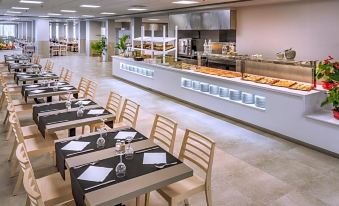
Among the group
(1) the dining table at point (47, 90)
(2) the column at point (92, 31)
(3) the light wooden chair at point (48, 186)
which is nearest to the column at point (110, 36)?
(2) the column at point (92, 31)

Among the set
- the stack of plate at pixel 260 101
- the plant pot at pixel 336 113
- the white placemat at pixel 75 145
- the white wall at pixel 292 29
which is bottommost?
the white placemat at pixel 75 145

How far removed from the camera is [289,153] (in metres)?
4.45

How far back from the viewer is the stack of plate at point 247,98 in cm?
567

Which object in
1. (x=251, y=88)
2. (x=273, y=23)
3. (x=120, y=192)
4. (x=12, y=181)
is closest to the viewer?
(x=120, y=192)

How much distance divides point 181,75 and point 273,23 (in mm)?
3227

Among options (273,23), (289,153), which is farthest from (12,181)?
(273,23)

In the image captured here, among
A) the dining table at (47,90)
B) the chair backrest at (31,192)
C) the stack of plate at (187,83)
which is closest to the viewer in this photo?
the chair backrest at (31,192)

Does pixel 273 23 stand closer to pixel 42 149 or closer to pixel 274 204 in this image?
pixel 274 204

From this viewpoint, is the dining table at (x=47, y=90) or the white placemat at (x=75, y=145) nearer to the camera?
the white placemat at (x=75, y=145)

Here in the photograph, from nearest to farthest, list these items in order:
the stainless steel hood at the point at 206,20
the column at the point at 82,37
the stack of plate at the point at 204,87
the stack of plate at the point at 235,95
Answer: the stack of plate at the point at 235,95, the stack of plate at the point at 204,87, the stainless steel hood at the point at 206,20, the column at the point at 82,37

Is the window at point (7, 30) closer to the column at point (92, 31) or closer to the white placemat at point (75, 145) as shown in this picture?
the column at point (92, 31)

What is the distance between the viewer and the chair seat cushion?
8.11ft

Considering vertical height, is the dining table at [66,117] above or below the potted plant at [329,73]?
below

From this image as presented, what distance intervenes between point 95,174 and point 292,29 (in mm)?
7260
